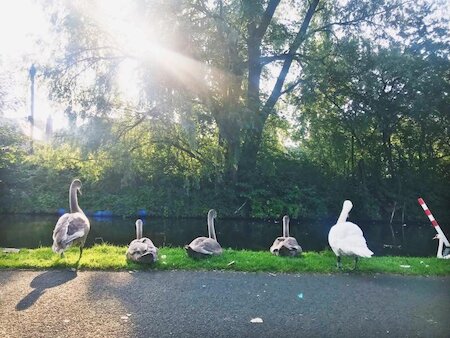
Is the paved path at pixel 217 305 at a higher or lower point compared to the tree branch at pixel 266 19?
lower

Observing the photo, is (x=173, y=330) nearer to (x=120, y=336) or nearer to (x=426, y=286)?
(x=120, y=336)

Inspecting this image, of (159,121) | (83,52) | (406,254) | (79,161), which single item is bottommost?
(406,254)

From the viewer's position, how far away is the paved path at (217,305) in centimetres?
470

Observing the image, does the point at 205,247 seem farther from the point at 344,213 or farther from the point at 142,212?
the point at 142,212

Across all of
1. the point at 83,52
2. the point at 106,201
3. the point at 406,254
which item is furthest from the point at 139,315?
the point at 106,201

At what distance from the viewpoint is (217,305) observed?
554cm

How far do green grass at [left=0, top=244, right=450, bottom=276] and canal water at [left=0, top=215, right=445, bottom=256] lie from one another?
386 centimetres

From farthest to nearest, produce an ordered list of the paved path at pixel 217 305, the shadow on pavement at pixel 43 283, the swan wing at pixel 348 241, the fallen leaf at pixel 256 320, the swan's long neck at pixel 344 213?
the swan's long neck at pixel 344 213 < the swan wing at pixel 348 241 < the shadow on pavement at pixel 43 283 < the fallen leaf at pixel 256 320 < the paved path at pixel 217 305

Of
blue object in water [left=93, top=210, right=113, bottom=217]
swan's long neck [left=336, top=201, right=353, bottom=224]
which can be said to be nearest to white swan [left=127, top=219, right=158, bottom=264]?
swan's long neck [left=336, top=201, right=353, bottom=224]

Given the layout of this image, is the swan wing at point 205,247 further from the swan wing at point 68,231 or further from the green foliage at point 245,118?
the green foliage at point 245,118

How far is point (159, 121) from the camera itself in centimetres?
1794

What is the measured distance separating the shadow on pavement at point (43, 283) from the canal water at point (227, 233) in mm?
5034

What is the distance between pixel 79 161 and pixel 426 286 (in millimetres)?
16902

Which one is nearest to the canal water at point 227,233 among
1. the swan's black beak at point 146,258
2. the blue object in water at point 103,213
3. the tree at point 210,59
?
the blue object in water at point 103,213
